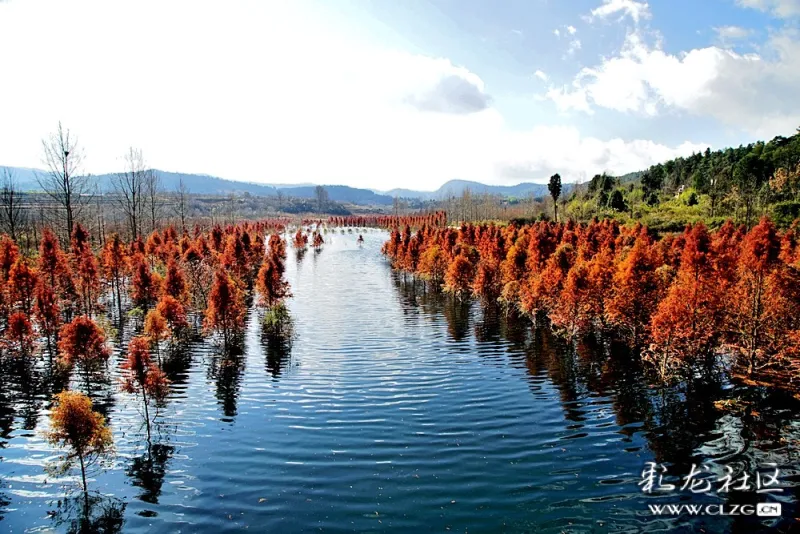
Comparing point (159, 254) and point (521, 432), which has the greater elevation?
point (159, 254)

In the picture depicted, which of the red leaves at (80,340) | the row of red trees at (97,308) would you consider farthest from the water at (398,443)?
the red leaves at (80,340)

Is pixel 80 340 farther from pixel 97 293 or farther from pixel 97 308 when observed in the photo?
pixel 97 293

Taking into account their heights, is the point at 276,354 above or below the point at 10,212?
below

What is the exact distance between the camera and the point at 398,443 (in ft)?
73.7

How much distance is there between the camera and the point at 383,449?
21.9 meters

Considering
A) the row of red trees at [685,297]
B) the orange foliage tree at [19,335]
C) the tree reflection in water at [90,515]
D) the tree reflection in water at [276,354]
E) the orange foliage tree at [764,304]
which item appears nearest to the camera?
the tree reflection in water at [90,515]

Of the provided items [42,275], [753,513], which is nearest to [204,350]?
[42,275]

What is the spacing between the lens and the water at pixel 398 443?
1706 cm

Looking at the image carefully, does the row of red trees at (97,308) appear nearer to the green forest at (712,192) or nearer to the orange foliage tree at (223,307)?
the orange foliage tree at (223,307)

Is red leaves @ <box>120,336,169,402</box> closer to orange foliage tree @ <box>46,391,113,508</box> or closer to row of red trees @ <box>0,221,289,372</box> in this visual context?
orange foliage tree @ <box>46,391,113,508</box>

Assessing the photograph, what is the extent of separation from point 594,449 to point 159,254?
192ft

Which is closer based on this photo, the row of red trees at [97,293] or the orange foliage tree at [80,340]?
the orange foliage tree at [80,340]

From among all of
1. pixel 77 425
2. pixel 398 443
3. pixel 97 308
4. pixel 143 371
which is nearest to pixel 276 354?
pixel 143 371

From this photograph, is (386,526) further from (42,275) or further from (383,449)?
(42,275)
